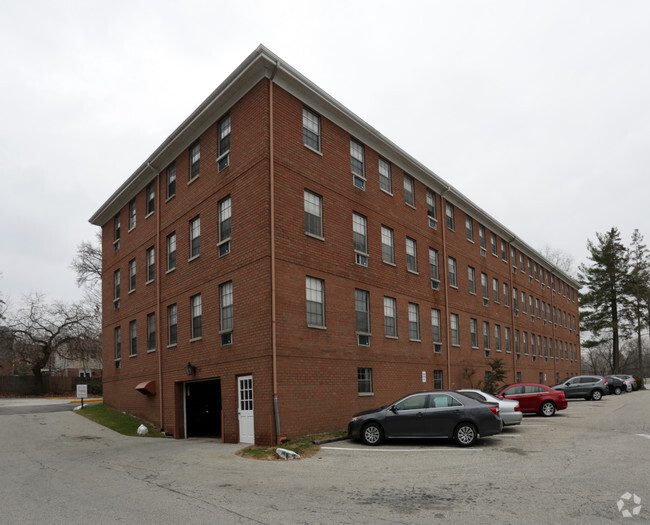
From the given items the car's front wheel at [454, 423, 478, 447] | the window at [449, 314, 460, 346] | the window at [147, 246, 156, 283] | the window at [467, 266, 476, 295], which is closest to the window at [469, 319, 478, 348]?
the window at [467, 266, 476, 295]

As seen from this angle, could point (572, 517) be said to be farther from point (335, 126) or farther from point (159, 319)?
point (159, 319)

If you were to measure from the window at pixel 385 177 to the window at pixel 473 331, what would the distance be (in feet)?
34.8

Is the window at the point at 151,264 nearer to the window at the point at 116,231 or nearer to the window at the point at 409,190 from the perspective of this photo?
the window at the point at 116,231

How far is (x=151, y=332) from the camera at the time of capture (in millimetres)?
23922

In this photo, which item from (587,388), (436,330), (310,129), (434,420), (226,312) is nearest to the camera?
(434,420)

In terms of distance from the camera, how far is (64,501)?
9.12 meters

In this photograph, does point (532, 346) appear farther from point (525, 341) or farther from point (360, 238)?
point (360, 238)

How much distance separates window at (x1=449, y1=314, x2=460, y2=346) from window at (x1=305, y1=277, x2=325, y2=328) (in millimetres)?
11098

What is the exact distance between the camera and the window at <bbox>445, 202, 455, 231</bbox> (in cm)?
2945

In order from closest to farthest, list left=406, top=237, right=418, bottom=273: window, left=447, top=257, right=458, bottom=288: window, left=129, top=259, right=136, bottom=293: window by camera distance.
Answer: left=406, top=237, right=418, bottom=273: window → left=129, top=259, right=136, bottom=293: window → left=447, top=257, right=458, bottom=288: window

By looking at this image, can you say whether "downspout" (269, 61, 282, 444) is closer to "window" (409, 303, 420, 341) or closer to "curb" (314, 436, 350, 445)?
"curb" (314, 436, 350, 445)

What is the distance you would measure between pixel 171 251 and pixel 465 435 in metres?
13.8

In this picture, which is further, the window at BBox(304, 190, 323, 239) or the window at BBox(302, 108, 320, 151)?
the window at BBox(302, 108, 320, 151)

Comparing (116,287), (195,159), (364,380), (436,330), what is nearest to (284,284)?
(364,380)
